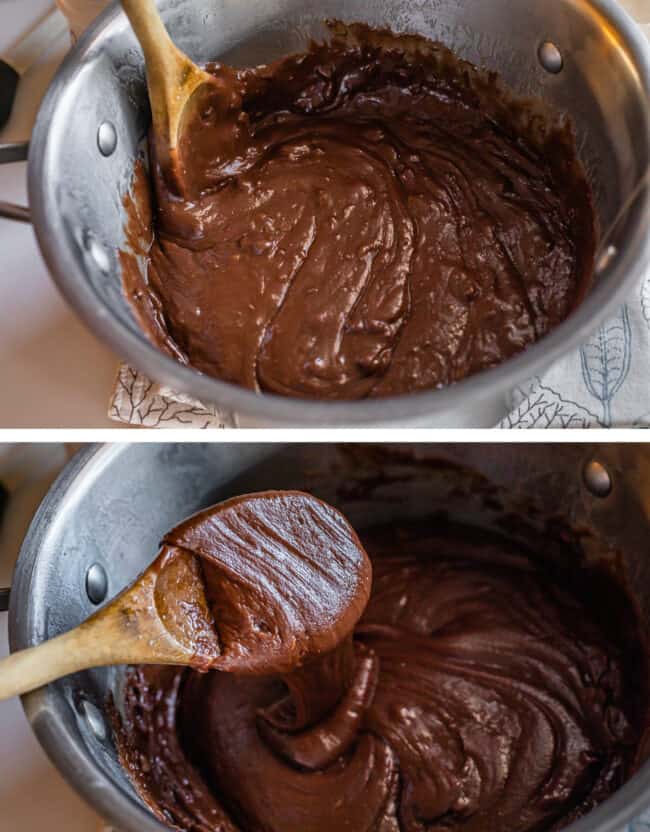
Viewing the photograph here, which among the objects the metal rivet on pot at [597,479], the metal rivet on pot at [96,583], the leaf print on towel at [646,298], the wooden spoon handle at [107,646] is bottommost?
the metal rivet on pot at [597,479]

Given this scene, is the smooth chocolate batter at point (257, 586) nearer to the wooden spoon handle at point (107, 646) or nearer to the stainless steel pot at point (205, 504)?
the wooden spoon handle at point (107, 646)

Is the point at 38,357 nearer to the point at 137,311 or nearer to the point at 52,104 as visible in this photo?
the point at 137,311

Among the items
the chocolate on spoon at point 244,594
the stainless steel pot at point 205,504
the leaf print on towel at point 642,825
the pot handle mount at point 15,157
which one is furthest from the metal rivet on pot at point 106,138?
the leaf print on towel at point 642,825

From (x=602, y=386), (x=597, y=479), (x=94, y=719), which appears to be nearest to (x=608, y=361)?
(x=602, y=386)

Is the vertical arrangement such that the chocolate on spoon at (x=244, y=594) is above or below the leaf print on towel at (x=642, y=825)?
above

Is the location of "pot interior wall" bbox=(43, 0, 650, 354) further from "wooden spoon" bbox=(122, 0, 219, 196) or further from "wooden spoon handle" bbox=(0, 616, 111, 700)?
"wooden spoon handle" bbox=(0, 616, 111, 700)

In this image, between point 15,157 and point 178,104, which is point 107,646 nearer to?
point 15,157
